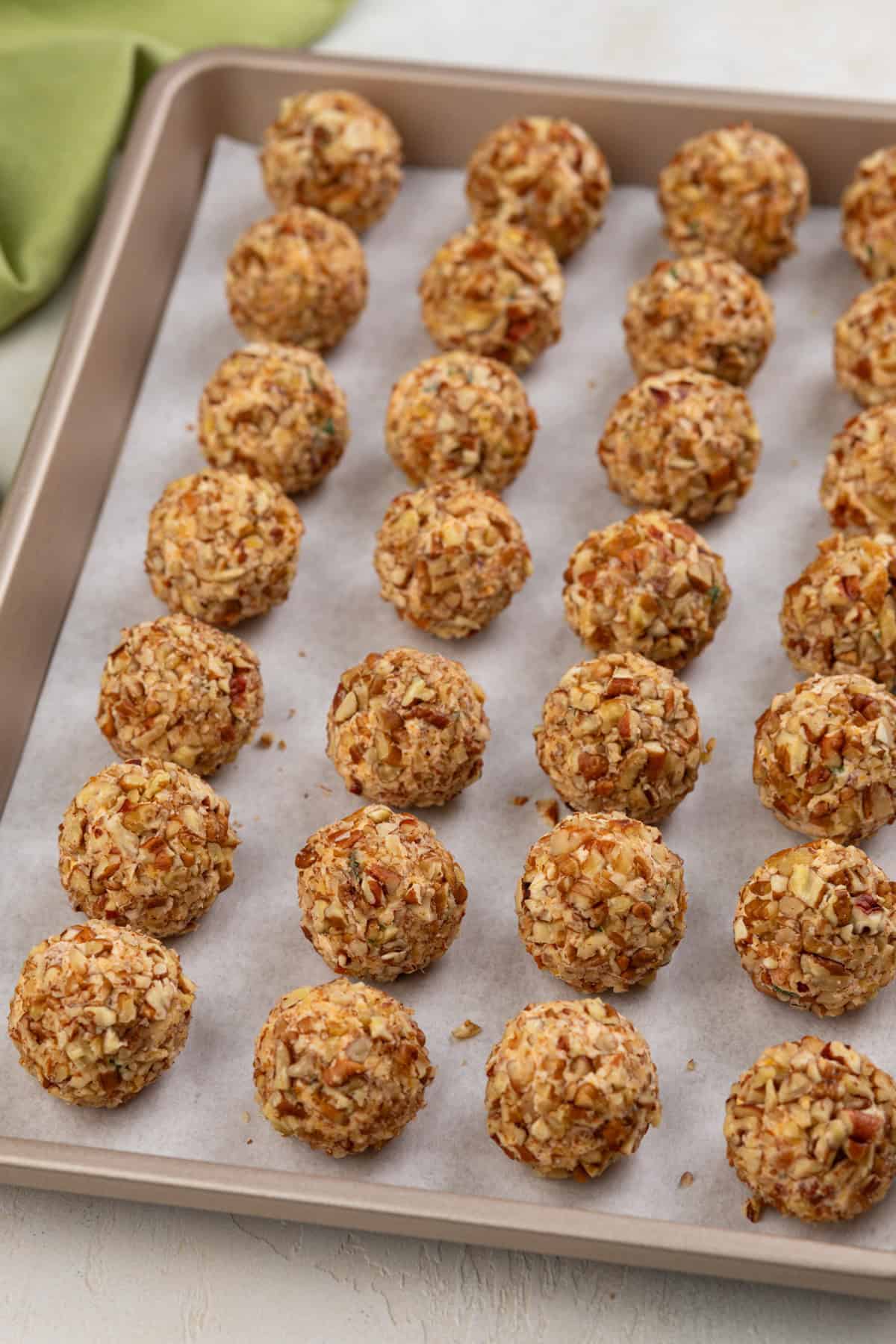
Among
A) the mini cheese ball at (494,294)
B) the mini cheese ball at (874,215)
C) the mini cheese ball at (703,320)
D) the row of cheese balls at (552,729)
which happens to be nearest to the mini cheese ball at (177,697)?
the row of cheese balls at (552,729)

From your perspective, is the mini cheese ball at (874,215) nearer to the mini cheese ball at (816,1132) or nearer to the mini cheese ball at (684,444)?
the mini cheese ball at (684,444)

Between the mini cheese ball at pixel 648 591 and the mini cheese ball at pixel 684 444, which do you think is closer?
the mini cheese ball at pixel 648 591

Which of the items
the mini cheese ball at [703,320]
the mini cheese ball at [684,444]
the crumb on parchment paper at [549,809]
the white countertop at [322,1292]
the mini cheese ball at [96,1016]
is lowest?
the white countertop at [322,1292]

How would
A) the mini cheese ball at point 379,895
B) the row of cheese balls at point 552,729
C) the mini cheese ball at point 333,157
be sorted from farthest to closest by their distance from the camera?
1. the mini cheese ball at point 333,157
2. the row of cheese balls at point 552,729
3. the mini cheese ball at point 379,895

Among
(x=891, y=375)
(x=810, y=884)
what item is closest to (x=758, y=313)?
(x=891, y=375)

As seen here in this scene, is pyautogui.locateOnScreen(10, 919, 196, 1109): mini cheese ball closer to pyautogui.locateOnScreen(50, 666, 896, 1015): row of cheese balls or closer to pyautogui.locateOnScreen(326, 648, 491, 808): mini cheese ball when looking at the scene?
pyautogui.locateOnScreen(50, 666, 896, 1015): row of cheese balls

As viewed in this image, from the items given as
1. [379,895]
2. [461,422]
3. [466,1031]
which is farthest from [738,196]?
[466,1031]

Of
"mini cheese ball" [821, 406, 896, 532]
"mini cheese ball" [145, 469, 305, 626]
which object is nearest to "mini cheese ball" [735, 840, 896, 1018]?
"mini cheese ball" [821, 406, 896, 532]

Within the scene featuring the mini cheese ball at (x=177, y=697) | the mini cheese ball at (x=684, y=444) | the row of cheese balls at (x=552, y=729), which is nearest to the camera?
the row of cheese balls at (x=552, y=729)

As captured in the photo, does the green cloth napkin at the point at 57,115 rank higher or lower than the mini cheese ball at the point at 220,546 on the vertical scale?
higher
